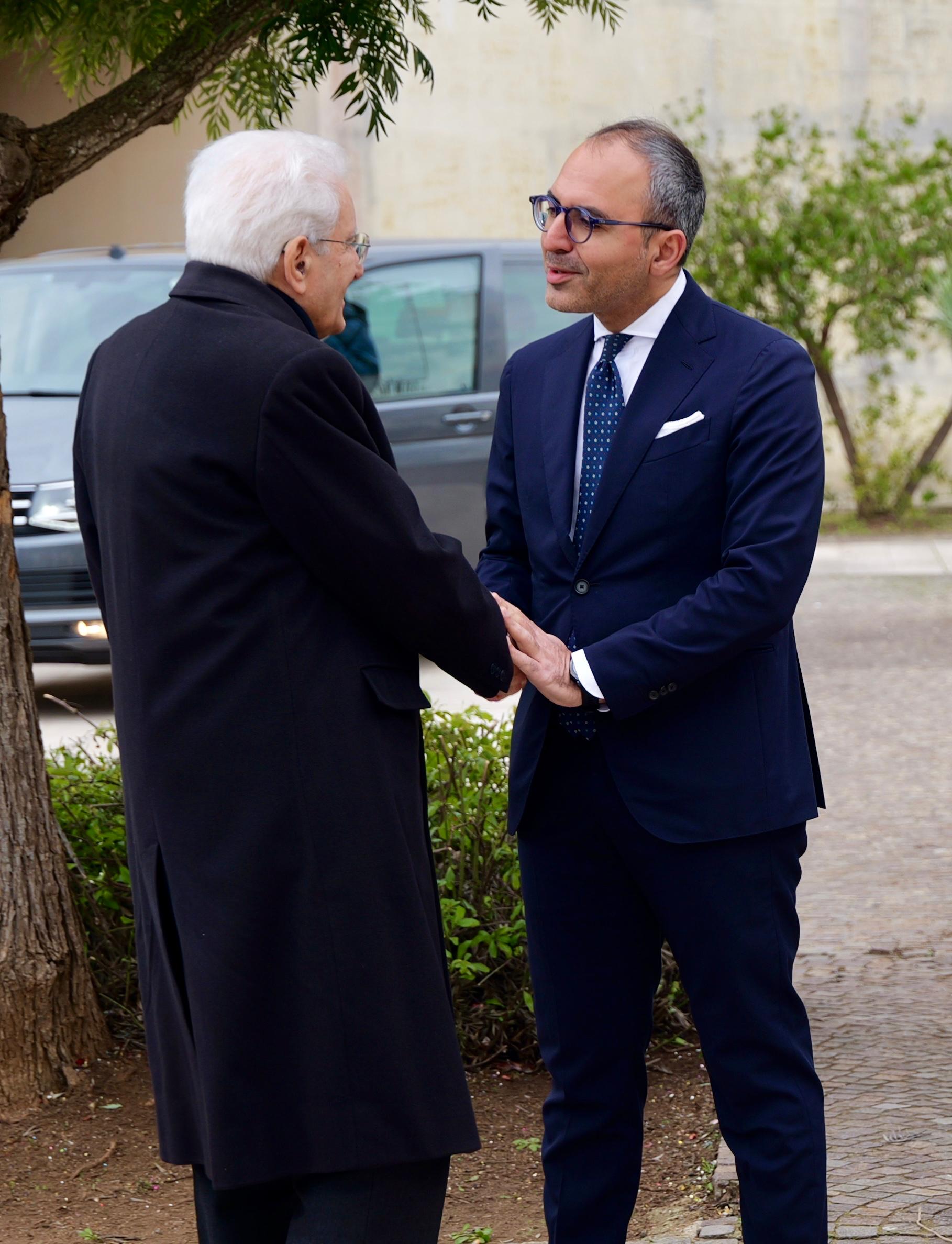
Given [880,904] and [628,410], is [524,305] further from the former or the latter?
[628,410]

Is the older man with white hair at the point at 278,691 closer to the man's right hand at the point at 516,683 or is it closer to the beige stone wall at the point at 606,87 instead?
the man's right hand at the point at 516,683

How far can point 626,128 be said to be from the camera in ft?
8.71

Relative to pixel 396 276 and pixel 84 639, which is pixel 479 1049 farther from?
pixel 396 276

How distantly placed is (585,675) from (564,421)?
18.4 inches

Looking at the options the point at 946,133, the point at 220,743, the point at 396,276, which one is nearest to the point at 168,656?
the point at 220,743

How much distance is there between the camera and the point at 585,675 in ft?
8.43

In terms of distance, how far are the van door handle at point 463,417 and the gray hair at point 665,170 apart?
5930mm

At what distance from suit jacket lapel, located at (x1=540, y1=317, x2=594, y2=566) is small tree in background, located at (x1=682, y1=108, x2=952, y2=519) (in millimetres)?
13393

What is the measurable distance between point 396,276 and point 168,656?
6902 millimetres

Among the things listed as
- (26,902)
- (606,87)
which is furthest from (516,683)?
(606,87)

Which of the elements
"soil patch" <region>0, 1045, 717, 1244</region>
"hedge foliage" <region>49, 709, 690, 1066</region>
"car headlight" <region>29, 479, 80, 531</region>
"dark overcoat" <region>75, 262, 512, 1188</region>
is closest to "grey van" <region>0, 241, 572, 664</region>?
"car headlight" <region>29, 479, 80, 531</region>

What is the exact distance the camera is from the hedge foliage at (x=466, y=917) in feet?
12.8

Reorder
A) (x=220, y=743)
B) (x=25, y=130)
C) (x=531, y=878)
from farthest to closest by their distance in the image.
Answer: (x=25, y=130)
(x=531, y=878)
(x=220, y=743)

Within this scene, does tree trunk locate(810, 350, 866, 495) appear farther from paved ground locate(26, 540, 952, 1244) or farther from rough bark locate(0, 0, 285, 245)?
rough bark locate(0, 0, 285, 245)
